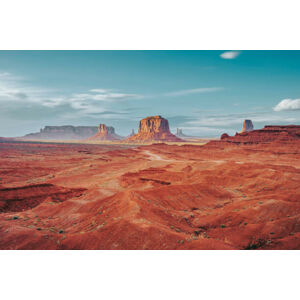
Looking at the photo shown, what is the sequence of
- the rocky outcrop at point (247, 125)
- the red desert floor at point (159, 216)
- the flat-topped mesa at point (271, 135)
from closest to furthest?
1. the red desert floor at point (159, 216)
2. the flat-topped mesa at point (271, 135)
3. the rocky outcrop at point (247, 125)

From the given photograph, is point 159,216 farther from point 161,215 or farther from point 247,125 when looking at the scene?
point 247,125

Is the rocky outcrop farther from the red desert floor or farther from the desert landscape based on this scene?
the red desert floor

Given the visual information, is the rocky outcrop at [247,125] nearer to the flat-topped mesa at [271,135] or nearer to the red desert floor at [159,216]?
the flat-topped mesa at [271,135]

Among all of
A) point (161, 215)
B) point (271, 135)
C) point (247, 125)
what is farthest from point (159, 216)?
point (247, 125)

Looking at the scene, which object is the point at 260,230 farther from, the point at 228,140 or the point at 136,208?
the point at 228,140

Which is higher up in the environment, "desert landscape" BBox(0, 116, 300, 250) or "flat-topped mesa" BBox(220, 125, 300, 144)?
"flat-topped mesa" BBox(220, 125, 300, 144)

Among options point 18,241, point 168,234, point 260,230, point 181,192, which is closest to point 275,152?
point 181,192

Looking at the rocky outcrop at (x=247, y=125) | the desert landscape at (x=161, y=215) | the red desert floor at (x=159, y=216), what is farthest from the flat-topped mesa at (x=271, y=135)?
the rocky outcrop at (x=247, y=125)

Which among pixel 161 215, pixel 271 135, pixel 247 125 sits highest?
pixel 247 125

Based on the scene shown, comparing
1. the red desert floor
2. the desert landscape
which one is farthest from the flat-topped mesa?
the red desert floor
